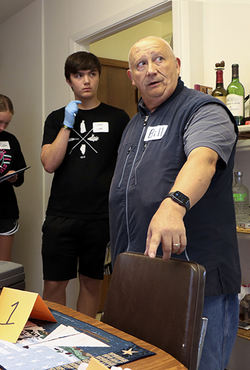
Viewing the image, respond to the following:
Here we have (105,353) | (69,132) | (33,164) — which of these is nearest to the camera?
(105,353)

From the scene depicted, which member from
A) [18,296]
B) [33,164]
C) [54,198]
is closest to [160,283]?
[18,296]

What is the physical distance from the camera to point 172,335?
0.88 meters

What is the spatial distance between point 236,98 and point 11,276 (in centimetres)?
135

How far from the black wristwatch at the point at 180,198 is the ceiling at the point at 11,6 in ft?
10.6

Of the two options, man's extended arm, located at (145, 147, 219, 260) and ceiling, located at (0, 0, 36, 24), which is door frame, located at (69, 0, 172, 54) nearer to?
ceiling, located at (0, 0, 36, 24)

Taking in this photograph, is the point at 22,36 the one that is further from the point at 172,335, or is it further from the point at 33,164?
the point at 172,335

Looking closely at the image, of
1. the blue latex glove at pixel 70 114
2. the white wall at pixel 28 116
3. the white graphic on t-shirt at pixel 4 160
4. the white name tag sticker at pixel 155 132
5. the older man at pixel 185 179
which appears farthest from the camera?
the white wall at pixel 28 116

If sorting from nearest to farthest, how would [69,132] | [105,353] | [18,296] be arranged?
[105,353] < [18,296] < [69,132]

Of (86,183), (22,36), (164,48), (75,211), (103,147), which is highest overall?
(22,36)

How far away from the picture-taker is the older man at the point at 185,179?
1.05 metres

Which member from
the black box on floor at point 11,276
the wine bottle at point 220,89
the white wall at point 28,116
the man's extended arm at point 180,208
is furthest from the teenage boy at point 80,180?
the white wall at point 28,116

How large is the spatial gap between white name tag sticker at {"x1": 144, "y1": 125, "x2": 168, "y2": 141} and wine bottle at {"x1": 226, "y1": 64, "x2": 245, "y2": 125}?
0.67 metres

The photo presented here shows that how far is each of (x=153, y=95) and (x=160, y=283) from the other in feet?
2.35

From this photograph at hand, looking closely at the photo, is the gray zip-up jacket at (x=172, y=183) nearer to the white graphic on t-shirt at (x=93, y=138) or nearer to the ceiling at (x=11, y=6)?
the white graphic on t-shirt at (x=93, y=138)
